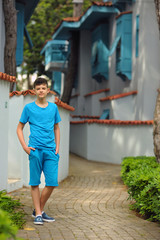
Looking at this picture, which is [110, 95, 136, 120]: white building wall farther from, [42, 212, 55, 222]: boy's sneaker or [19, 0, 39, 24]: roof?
[42, 212, 55, 222]: boy's sneaker

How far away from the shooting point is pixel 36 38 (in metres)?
32.5

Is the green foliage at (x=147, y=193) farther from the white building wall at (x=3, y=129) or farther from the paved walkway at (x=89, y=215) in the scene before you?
the white building wall at (x=3, y=129)

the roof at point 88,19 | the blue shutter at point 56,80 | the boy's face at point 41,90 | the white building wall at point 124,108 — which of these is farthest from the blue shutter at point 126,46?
the blue shutter at point 56,80

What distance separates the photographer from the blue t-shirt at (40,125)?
611 cm

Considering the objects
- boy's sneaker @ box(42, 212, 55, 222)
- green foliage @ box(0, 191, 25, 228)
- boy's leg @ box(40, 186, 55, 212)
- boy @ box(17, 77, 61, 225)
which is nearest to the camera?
green foliage @ box(0, 191, 25, 228)

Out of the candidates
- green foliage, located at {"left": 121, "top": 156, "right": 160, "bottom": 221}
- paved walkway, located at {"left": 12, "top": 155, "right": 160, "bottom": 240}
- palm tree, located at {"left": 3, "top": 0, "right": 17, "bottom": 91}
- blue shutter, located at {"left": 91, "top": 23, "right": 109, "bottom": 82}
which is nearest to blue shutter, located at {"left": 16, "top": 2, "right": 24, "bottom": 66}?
palm tree, located at {"left": 3, "top": 0, "right": 17, "bottom": 91}

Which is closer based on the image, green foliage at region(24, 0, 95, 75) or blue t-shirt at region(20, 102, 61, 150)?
blue t-shirt at region(20, 102, 61, 150)

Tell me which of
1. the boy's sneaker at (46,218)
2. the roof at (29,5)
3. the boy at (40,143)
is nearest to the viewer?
the boy at (40,143)

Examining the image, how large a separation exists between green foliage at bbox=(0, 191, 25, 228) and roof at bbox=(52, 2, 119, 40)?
15.1 m

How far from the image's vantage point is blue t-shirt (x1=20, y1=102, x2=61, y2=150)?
611cm

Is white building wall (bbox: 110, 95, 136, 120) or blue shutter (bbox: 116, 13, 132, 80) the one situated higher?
blue shutter (bbox: 116, 13, 132, 80)

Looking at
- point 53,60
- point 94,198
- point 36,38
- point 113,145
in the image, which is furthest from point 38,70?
point 94,198

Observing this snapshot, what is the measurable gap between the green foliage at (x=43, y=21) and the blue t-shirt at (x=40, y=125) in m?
25.8

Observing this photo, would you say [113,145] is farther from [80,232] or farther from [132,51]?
[80,232]
